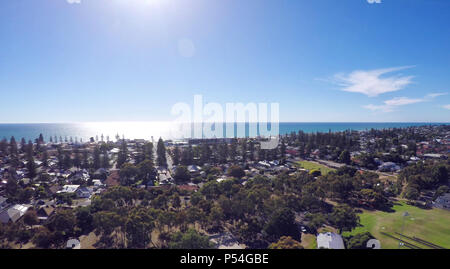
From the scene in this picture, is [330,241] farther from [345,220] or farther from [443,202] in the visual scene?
[443,202]

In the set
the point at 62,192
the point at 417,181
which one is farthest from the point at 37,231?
the point at 417,181

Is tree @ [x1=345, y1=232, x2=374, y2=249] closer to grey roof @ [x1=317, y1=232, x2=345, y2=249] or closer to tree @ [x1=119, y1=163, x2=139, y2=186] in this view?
grey roof @ [x1=317, y1=232, x2=345, y2=249]

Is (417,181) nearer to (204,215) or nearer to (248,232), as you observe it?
(248,232)

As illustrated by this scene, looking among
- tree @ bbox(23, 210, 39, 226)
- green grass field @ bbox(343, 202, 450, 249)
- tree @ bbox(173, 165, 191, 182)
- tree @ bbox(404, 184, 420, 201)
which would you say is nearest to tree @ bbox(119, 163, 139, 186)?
tree @ bbox(173, 165, 191, 182)

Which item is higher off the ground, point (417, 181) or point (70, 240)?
point (417, 181)
